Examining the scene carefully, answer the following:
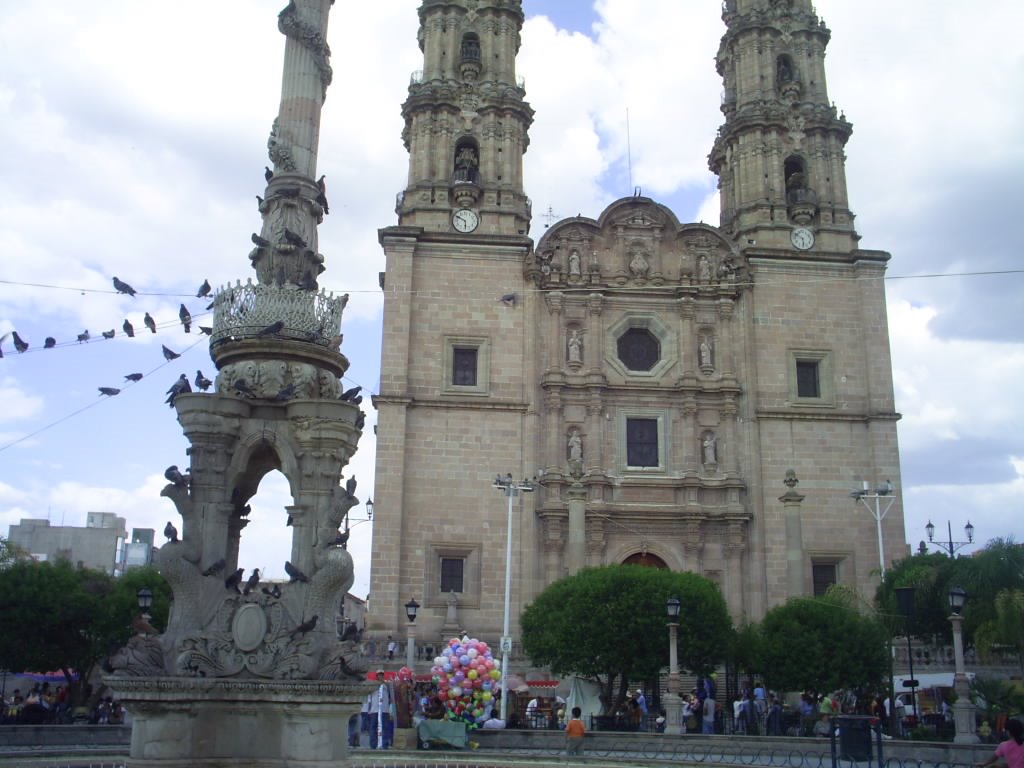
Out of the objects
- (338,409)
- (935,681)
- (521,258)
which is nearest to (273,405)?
(338,409)

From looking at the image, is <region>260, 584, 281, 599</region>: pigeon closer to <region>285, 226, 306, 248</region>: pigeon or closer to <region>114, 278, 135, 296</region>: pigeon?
<region>285, 226, 306, 248</region>: pigeon

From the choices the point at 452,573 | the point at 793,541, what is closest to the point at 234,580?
the point at 452,573

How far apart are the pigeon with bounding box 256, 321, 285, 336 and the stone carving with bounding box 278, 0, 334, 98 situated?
10.4 ft

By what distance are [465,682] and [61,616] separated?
616 inches

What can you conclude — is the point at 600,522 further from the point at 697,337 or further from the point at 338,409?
the point at 338,409

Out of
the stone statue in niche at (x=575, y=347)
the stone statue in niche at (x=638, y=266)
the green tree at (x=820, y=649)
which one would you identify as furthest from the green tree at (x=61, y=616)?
the stone statue in niche at (x=638, y=266)

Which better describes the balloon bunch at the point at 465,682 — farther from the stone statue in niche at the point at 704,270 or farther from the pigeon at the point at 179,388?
the stone statue in niche at the point at 704,270

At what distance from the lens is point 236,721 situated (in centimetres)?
866

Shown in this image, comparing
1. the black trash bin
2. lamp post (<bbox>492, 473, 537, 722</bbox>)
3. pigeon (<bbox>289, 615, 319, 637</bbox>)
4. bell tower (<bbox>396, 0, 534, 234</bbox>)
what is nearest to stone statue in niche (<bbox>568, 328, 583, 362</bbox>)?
bell tower (<bbox>396, 0, 534, 234</bbox>)

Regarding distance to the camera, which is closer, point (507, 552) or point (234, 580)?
point (234, 580)

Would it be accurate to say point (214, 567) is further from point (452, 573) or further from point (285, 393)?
point (452, 573)

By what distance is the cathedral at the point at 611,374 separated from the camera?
2941cm

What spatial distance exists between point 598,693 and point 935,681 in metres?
7.94

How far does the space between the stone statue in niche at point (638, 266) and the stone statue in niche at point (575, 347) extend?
2.72m
